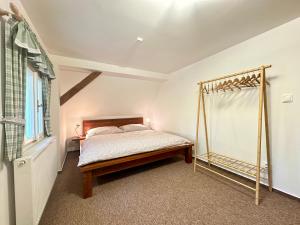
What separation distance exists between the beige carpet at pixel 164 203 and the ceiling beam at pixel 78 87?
173cm

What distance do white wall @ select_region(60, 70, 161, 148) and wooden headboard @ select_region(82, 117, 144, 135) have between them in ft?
0.56

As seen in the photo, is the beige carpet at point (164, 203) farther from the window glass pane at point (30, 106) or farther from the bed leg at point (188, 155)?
the window glass pane at point (30, 106)

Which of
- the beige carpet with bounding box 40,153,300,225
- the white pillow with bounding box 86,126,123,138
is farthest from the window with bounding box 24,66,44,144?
the white pillow with bounding box 86,126,123,138

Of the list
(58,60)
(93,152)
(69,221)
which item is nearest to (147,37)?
(58,60)

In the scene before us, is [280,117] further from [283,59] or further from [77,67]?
[77,67]

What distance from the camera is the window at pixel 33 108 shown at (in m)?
1.67

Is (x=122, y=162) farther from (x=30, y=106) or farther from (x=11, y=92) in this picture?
(x=11, y=92)

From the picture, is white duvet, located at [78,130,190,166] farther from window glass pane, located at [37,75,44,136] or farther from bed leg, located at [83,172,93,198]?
window glass pane, located at [37,75,44,136]

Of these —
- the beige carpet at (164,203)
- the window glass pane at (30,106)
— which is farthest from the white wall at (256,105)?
the window glass pane at (30,106)

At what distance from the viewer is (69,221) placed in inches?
58.7

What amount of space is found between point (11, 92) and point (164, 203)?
1964 mm

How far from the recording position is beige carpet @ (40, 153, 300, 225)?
1.50 metres

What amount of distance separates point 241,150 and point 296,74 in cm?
131

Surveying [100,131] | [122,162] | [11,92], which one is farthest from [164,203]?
[100,131]
